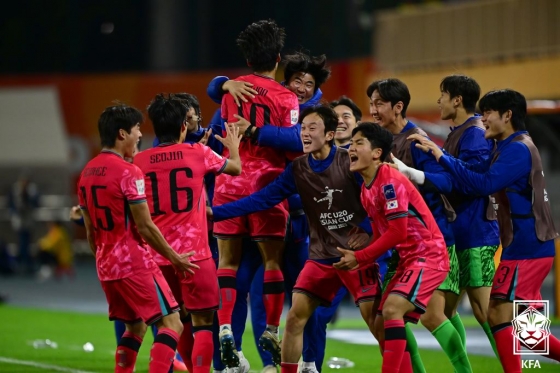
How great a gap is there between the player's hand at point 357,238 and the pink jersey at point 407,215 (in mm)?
241

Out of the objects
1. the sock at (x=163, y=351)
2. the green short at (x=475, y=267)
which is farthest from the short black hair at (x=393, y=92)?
the sock at (x=163, y=351)

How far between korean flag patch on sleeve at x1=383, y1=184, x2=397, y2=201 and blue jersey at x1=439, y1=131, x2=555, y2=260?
0.72 m

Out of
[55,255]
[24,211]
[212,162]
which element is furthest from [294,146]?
[24,211]

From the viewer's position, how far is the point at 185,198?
25.0 ft

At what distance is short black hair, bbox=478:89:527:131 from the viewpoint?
7.71m

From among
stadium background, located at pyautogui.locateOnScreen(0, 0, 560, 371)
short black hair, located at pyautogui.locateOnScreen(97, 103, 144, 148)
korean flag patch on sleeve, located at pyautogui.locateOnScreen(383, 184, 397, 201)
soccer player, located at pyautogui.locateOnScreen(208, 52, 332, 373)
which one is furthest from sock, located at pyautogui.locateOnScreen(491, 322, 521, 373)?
stadium background, located at pyautogui.locateOnScreen(0, 0, 560, 371)

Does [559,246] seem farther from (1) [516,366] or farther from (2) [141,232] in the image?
(2) [141,232]

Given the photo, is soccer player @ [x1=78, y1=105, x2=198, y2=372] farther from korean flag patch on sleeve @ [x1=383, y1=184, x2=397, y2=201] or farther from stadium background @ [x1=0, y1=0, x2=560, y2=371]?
stadium background @ [x1=0, y1=0, x2=560, y2=371]

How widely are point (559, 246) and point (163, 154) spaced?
30.9ft

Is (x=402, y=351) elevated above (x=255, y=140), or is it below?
below

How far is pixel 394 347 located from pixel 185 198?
1873 millimetres

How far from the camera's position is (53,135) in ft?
94.2

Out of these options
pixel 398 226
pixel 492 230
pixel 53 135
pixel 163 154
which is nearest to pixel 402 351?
pixel 398 226

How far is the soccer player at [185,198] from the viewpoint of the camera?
7.59 metres
